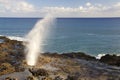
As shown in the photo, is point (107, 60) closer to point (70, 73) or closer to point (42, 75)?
point (70, 73)

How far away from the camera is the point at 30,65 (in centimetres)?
2809

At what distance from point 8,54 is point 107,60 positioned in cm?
1548

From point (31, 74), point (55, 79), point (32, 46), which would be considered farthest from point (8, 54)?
point (55, 79)

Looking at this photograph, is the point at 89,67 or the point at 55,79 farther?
the point at 89,67

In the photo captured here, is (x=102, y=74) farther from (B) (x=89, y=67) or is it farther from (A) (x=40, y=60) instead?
(A) (x=40, y=60)

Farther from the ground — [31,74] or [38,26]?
[38,26]

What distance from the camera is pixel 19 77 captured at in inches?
901

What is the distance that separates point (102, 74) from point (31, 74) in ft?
25.1

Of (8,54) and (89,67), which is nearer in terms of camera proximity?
(89,67)

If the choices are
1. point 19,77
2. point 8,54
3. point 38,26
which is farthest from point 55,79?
point 8,54

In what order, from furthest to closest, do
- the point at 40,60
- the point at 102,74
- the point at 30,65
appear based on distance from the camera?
1. the point at 40,60
2. the point at 30,65
3. the point at 102,74

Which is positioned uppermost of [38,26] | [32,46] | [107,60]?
[38,26]

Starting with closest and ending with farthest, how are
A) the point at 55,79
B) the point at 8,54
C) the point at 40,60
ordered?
the point at 55,79, the point at 40,60, the point at 8,54

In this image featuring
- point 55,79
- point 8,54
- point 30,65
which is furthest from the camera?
point 8,54
